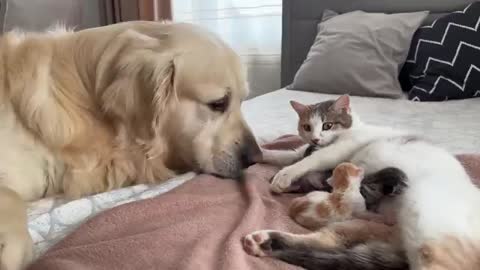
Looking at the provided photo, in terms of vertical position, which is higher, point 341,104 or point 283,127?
point 341,104

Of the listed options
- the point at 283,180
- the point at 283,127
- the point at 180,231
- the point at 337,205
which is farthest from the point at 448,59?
the point at 180,231

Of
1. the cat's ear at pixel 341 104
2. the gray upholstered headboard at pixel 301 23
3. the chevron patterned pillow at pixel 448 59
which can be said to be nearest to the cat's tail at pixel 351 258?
the cat's ear at pixel 341 104

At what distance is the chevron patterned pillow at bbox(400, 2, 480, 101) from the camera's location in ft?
7.95

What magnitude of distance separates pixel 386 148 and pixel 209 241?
1.66 feet

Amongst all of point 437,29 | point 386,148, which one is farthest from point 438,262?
point 437,29

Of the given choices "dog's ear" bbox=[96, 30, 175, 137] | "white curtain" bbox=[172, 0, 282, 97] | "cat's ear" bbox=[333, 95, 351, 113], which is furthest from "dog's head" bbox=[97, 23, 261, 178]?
"white curtain" bbox=[172, 0, 282, 97]

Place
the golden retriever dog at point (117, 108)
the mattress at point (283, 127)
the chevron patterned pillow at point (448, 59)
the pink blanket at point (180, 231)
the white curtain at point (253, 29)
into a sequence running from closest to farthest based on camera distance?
1. the pink blanket at point (180, 231)
2. the mattress at point (283, 127)
3. the golden retriever dog at point (117, 108)
4. the chevron patterned pillow at point (448, 59)
5. the white curtain at point (253, 29)

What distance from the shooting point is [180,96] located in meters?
1.17

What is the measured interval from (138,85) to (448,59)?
1.82 meters

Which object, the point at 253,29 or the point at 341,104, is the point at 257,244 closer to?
the point at 341,104

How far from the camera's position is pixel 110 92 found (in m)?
1.13

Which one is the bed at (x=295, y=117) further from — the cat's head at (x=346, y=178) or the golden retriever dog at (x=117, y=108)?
the cat's head at (x=346, y=178)

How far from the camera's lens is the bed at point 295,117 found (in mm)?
966

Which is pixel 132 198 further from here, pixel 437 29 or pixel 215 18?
pixel 215 18
